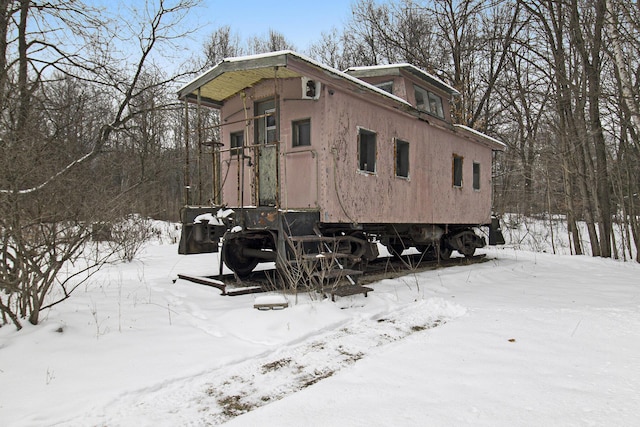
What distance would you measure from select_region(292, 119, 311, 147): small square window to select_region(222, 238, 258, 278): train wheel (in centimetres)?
200

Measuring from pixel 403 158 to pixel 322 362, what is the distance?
224 inches

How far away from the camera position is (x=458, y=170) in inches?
413

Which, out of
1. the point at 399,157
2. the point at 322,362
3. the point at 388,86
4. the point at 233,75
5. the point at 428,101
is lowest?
the point at 322,362

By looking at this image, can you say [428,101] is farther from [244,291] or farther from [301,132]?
[244,291]

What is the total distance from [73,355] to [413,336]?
3036mm

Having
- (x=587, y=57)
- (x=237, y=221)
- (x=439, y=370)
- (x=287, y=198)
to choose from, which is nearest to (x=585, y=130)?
(x=587, y=57)

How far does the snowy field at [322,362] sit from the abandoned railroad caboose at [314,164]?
52.8 inches

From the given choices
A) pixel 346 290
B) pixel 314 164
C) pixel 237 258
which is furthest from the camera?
pixel 237 258

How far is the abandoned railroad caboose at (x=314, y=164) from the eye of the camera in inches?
241

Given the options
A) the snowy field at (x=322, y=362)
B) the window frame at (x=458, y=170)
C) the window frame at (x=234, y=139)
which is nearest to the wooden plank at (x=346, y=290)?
the snowy field at (x=322, y=362)

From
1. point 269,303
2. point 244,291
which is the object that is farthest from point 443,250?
point 269,303

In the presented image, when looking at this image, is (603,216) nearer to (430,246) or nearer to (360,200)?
(430,246)

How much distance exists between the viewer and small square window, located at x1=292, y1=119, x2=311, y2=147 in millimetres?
6742

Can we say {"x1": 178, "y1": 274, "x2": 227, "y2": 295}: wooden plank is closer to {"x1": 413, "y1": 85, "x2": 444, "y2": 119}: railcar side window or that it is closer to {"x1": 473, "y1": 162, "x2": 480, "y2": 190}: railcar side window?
{"x1": 413, "y1": 85, "x2": 444, "y2": 119}: railcar side window
